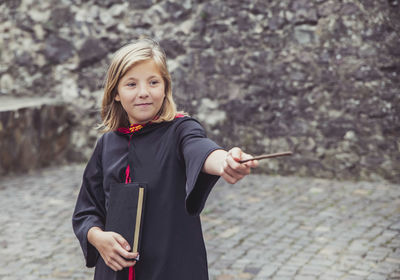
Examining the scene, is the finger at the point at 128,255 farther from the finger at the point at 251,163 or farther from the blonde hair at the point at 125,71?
the finger at the point at 251,163

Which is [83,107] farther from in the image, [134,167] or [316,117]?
[134,167]

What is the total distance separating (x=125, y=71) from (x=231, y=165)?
647 mm

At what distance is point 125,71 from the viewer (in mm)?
2098

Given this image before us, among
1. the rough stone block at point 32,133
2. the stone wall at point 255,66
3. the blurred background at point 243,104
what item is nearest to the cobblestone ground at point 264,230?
the blurred background at point 243,104

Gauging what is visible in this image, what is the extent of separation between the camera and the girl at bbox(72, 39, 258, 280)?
6.56ft

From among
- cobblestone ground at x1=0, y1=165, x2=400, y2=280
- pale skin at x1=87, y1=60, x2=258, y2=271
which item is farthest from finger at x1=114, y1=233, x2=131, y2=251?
cobblestone ground at x1=0, y1=165, x2=400, y2=280

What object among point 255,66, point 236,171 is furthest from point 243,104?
point 236,171

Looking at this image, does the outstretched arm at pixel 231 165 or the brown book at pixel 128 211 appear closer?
the outstretched arm at pixel 231 165

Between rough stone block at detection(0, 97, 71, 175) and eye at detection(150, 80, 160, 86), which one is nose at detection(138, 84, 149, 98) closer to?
eye at detection(150, 80, 160, 86)

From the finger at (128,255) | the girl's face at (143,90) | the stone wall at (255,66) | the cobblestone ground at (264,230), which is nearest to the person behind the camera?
the finger at (128,255)

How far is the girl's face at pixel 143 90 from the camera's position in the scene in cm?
208

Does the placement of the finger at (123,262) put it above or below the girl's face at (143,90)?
below

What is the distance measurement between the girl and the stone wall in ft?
14.0

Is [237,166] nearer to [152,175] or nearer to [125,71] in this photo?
[152,175]
